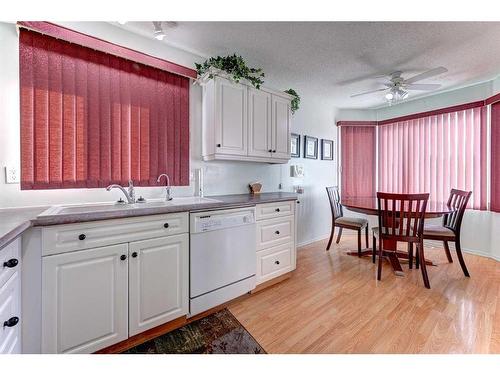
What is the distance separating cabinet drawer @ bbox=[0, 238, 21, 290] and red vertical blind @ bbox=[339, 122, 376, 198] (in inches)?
172

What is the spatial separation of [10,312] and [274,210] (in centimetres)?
189

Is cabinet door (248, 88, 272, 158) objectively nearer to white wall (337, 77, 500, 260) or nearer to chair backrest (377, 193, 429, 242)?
chair backrest (377, 193, 429, 242)

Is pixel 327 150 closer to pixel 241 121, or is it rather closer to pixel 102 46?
pixel 241 121

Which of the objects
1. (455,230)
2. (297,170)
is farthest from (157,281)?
(455,230)

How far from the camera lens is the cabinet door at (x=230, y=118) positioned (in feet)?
7.46

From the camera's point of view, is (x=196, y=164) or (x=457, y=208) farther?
(x=457, y=208)

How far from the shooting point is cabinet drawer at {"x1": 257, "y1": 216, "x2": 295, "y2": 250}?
7.41ft

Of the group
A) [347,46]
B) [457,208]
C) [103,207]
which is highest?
[347,46]

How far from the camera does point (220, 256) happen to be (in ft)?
6.36

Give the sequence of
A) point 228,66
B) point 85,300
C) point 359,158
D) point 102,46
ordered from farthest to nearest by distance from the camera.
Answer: point 359,158, point 228,66, point 102,46, point 85,300

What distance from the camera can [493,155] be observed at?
311cm

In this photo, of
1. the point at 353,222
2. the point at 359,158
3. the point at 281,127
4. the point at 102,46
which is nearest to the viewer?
the point at 102,46

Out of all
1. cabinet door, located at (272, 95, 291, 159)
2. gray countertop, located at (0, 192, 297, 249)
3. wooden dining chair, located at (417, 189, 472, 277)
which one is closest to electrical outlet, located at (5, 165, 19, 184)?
gray countertop, located at (0, 192, 297, 249)
